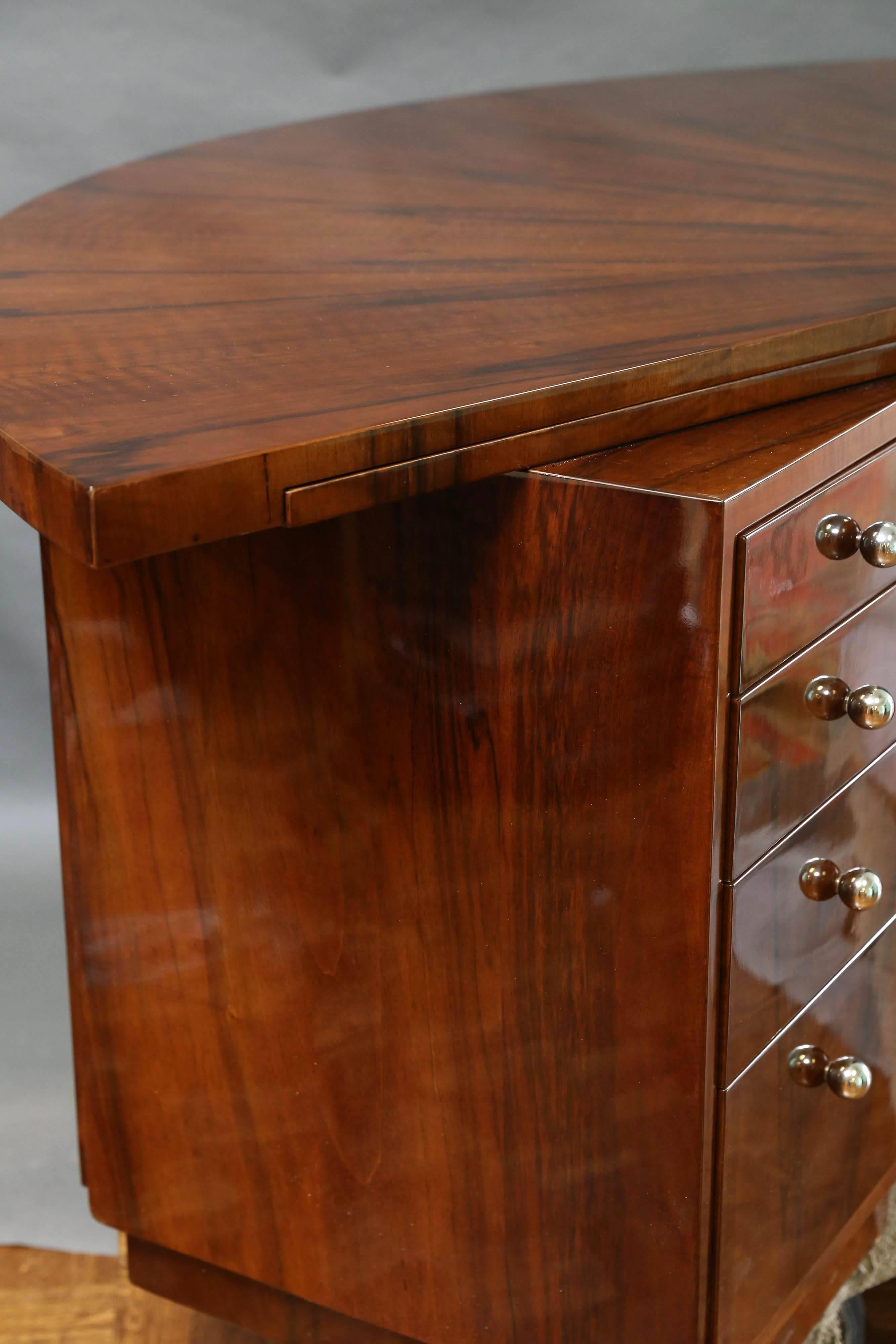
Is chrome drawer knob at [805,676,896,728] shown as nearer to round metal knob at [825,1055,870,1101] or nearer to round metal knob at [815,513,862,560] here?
round metal knob at [815,513,862,560]

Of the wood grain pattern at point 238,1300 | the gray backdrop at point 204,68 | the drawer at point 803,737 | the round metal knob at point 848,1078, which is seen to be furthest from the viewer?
the gray backdrop at point 204,68

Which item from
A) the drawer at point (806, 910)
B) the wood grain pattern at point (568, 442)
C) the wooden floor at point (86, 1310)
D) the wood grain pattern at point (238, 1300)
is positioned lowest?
the wooden floor at point (86, 1310)

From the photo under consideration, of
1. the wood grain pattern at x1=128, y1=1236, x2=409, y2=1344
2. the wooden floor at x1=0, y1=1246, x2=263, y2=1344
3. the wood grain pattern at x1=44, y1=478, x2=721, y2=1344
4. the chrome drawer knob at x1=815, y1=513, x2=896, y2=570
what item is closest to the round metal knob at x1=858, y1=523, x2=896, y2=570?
the chrome drawer knob at x1=815, y1=513, x2=896, y2=570

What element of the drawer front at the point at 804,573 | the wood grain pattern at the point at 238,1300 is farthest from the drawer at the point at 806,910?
the wood grain pattern at the point at 238,1300

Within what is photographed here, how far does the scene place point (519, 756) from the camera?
76 cm

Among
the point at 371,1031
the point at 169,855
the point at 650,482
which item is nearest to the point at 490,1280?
the point at 371,1031

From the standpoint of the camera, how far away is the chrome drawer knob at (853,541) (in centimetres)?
73

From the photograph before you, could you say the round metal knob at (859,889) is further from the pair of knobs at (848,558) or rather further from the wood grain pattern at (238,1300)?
the wood grain pattern at (238,1300)

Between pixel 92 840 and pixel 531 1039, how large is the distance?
0.29 metres

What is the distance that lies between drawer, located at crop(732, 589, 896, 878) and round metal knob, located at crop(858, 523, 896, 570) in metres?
0.04

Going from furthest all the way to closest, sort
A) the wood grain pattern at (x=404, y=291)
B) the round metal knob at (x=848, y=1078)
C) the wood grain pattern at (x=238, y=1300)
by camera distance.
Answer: the wood grain pattern at (x=238, y=1300) → the round metal knob at (x=848, y=1078) → the wood grain pattern at (x=404, y=291)

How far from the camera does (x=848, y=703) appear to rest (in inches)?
30.2

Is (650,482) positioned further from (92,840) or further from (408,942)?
(92,840)

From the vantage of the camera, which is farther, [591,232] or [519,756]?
[591,232]
